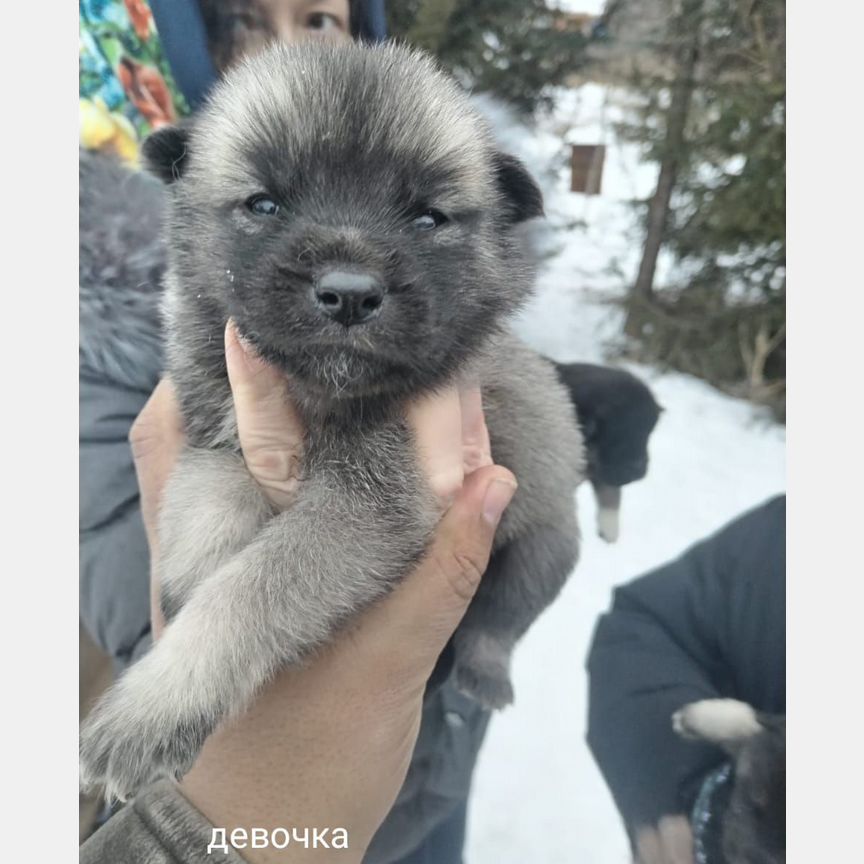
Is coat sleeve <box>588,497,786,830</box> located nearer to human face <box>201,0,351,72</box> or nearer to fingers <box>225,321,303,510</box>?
fingers <box>225,321,303,510</box>

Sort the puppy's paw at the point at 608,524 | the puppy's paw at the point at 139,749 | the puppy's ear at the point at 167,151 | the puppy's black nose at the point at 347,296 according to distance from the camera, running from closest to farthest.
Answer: the puppy's black nose at the point at 347,296
the puppy's paw at the point at 139,749
the puppy's ear at the point at 167,151
the puppy's paw at the point at 608,524

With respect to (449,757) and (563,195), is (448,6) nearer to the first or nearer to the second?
(563,195)

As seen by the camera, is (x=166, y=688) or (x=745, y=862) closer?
(x=166, y=688)

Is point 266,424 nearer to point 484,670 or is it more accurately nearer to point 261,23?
point 484,670

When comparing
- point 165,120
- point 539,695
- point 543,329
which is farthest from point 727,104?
Result: point 539,695

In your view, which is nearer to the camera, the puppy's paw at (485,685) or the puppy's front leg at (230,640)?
the puppy's front leg at (230,640)

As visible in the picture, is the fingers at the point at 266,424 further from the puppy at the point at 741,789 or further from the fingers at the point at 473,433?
the puppy at the point at 741,789

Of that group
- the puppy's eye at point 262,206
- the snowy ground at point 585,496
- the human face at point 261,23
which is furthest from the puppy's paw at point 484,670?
the human face at point 261,23
